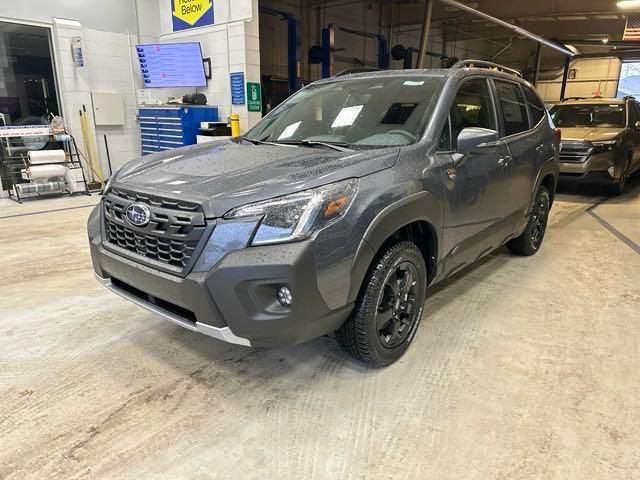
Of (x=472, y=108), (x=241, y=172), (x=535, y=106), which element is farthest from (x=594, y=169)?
(x=241, y=172)

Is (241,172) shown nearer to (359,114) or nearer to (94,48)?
(359,114)

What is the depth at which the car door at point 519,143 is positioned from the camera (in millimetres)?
3168

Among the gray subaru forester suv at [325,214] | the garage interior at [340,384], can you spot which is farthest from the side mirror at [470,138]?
the garage interior at [340,384]

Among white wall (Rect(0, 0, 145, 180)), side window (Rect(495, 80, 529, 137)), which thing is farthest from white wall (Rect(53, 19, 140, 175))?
side window (Rect(495, 80, 529, 137))

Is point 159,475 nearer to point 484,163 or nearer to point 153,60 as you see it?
point 484,163

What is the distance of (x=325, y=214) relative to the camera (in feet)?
5.82

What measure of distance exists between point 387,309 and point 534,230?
94.9 inches

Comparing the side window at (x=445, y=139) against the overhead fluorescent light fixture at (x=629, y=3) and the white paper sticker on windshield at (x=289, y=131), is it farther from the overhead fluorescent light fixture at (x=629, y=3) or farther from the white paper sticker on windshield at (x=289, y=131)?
the overhead fluorescent light fixture at (x=629, y=3)

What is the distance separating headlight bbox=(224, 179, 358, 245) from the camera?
67.4 inches

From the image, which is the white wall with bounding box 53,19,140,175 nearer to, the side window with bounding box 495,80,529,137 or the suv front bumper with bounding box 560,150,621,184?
the side window with bounding box 495,80,529,137

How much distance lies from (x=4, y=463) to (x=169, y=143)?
6.35m

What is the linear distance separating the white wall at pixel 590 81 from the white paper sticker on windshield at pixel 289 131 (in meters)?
22.4

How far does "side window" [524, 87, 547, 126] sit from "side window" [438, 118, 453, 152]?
1.56m

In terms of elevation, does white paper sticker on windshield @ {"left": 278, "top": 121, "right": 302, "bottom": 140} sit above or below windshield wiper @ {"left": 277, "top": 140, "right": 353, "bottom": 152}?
above
